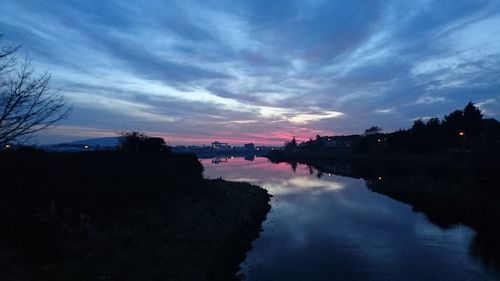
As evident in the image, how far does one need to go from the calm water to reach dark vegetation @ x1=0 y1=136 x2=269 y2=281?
2.11 metres

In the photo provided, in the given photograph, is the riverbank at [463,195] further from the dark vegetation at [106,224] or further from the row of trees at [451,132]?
the row of trees at [451,132]

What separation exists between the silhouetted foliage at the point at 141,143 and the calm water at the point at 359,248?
13.1 metres

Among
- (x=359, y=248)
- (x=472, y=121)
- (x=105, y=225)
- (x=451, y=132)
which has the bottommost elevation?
(x=359, y=248)

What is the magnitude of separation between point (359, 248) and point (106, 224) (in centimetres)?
1453

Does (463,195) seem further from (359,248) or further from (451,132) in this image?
(451,132)

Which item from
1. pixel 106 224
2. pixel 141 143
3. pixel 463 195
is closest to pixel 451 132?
pixel 463 195

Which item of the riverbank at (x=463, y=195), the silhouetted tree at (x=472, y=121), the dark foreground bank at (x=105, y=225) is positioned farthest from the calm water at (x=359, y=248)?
the silhouetted tree at (x=472, y=121)

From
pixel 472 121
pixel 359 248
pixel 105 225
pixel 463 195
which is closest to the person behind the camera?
pixel 105 225

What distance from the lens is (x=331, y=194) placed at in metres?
48.6

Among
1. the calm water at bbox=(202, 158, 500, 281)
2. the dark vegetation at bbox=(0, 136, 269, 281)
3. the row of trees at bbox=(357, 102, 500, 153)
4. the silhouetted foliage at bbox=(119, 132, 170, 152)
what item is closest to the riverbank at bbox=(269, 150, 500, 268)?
the calm water at bbox=(202, 158, 500, 281)

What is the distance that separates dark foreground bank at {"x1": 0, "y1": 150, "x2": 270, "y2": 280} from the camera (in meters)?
12.2

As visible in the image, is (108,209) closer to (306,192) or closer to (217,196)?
(217,196)

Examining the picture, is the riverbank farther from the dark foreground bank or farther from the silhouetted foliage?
the silhouetted foliage

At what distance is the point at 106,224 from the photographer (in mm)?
16031
